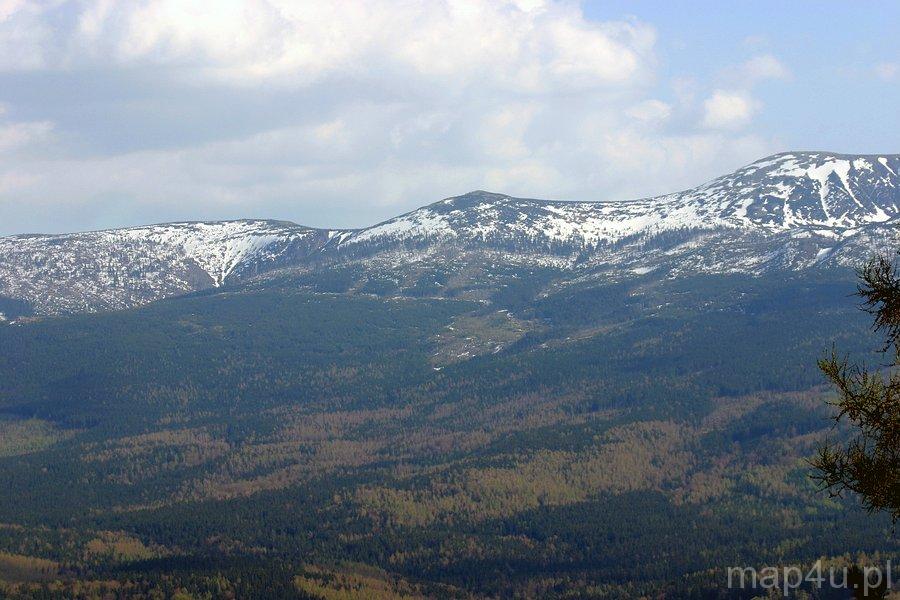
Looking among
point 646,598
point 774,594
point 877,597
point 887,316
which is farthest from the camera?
point 646,598

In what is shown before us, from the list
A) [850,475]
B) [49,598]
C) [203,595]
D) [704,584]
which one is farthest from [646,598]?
[850,475]

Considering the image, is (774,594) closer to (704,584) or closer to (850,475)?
(704,584)

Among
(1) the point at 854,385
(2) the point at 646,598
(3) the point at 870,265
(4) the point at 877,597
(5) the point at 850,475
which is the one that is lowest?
(2) the point at 646,598

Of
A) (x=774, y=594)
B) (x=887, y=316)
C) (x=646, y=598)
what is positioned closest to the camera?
(x=887, y=316)

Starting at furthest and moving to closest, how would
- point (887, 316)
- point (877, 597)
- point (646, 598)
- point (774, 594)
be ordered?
point (646, 598), point (774, 594), point (887, 316), point (877, 597)

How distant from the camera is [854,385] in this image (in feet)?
114

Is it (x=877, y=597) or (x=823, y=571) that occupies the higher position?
(x=877, y=597)

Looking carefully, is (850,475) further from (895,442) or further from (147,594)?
(147,594)

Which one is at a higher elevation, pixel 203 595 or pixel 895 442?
pixel 895 442

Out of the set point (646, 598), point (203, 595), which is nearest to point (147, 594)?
point (203, 595)

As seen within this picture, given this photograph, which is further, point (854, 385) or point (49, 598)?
point (49, 598)

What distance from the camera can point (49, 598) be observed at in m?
200

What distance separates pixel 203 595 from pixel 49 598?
2592 cm

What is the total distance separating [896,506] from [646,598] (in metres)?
169
